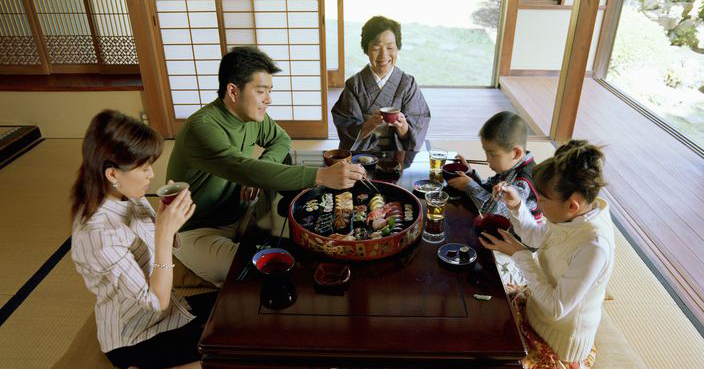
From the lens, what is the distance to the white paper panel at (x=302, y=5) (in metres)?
4.72

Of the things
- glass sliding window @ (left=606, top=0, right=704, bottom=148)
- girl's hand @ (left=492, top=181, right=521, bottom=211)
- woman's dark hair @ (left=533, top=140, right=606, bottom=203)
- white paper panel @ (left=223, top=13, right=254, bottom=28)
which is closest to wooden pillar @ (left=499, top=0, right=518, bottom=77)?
glass sliding window @ (left=606, top=0, right=704, bottom=148)

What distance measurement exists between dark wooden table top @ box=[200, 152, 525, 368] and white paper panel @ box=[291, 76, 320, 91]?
3606 mm

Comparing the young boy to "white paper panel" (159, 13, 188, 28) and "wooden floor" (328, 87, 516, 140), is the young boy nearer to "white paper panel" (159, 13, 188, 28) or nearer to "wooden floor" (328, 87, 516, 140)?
"wooden floor" (328, 87, 516, 140)

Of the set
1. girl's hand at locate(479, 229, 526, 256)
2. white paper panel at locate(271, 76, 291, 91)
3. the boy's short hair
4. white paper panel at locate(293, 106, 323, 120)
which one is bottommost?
white paper panel at locate(293, 106, 323, 120)

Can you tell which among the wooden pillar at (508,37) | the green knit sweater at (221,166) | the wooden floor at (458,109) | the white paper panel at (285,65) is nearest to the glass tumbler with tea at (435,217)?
the green knit sweater at (221,166)

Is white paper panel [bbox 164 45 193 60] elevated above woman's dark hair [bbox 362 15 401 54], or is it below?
below

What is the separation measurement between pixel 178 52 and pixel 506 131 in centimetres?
387

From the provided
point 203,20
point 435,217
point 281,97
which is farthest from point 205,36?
point 435,217

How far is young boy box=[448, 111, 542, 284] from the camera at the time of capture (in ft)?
7.09

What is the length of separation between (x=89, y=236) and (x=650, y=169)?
177 inches

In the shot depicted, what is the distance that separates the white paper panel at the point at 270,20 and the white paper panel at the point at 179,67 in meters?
0.82

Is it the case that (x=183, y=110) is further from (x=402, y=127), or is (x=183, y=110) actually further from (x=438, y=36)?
(x=438, y=36)

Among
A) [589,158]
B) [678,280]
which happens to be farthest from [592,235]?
[678,280]

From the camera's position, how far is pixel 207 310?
214cm
